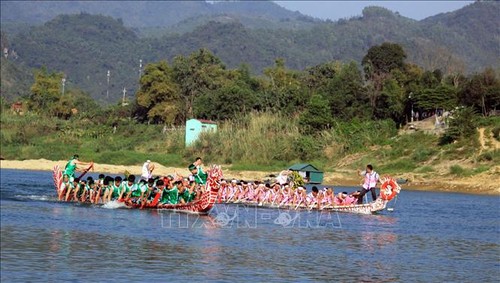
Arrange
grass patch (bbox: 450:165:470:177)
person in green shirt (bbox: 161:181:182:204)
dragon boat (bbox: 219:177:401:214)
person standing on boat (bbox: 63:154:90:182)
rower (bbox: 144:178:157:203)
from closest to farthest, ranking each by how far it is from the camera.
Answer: person in green shirt (bbox: 161:181:182:204), rower (bbox: 144:178:157:203), dragon boat (bbox: 219:177:401:214), person standing on boat (bbox: 63:154:90:182), grass patch (bbox: 450:165:470:177)

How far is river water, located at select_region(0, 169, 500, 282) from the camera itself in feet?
70.0

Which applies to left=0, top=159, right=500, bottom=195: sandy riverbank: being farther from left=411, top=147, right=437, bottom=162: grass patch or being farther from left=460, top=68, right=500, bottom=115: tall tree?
left=460, top=68, right=500, bottom=115: tall tree

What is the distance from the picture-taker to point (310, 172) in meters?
61.4

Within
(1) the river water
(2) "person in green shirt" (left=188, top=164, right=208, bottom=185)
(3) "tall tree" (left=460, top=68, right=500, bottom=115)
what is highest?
(3) "tall tree" (left=460, top=68, right=500, bottom=115)

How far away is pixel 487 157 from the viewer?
6131cm

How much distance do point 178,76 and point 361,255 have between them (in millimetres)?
72184

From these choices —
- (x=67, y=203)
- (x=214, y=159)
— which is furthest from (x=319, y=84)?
(x=67, y=203)

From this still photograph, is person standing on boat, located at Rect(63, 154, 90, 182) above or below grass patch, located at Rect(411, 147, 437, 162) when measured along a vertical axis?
below

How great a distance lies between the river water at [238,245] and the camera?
21.3m

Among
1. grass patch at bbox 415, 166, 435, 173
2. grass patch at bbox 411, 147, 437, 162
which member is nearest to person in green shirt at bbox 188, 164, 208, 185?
grass patch at bbox 415, 166, 435, 173

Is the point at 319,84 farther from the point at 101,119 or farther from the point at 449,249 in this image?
the point at 449,249

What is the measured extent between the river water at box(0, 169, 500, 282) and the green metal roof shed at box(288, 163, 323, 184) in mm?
20722

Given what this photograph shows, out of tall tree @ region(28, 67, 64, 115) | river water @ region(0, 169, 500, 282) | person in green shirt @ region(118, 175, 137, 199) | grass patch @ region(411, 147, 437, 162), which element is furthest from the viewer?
tall tree @ region(28, 67, 64, 115)

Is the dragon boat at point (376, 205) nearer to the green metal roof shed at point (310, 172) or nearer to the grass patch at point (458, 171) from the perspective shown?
→ the green metal roof shed at point (310, 172)
